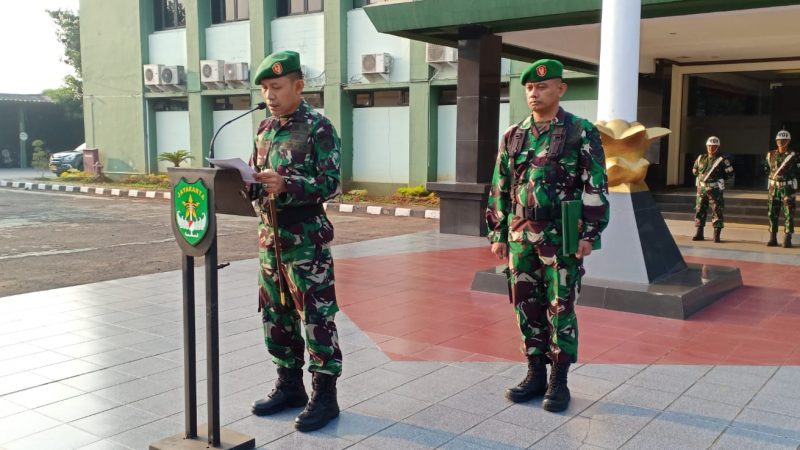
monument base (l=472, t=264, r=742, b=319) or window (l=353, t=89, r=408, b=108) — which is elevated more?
window (l=353, t=89, r=408, b=108)

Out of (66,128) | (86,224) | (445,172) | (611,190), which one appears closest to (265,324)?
(611,190)

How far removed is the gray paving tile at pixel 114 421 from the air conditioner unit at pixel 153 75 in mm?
19339

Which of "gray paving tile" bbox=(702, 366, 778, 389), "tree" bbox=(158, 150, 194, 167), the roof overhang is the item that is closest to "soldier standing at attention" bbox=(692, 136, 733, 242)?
the roof overhang

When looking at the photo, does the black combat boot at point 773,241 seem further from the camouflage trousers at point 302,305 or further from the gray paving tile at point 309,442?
the gray paving tile at point 309,442

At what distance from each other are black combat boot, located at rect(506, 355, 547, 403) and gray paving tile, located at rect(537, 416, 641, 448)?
0.32 metres

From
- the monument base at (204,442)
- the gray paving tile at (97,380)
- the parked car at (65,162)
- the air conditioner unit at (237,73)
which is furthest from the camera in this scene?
the parked car at (65,162)

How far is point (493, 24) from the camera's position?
10.4m

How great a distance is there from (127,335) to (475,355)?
2598mm

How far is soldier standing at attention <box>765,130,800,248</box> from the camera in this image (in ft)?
32.8

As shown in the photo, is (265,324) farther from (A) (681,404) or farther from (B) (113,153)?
(B) (113,153)

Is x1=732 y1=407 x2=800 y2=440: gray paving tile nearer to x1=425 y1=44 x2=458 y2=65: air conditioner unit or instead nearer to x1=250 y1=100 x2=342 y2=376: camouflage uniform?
x1=250 y1=100 x2=342 y2=376: camouflage uniform

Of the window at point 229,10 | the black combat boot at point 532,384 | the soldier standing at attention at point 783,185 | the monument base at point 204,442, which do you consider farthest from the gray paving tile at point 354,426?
the window at point 229,10

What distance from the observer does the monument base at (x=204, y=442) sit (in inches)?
126

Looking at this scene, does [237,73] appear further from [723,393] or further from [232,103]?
[723,393]
